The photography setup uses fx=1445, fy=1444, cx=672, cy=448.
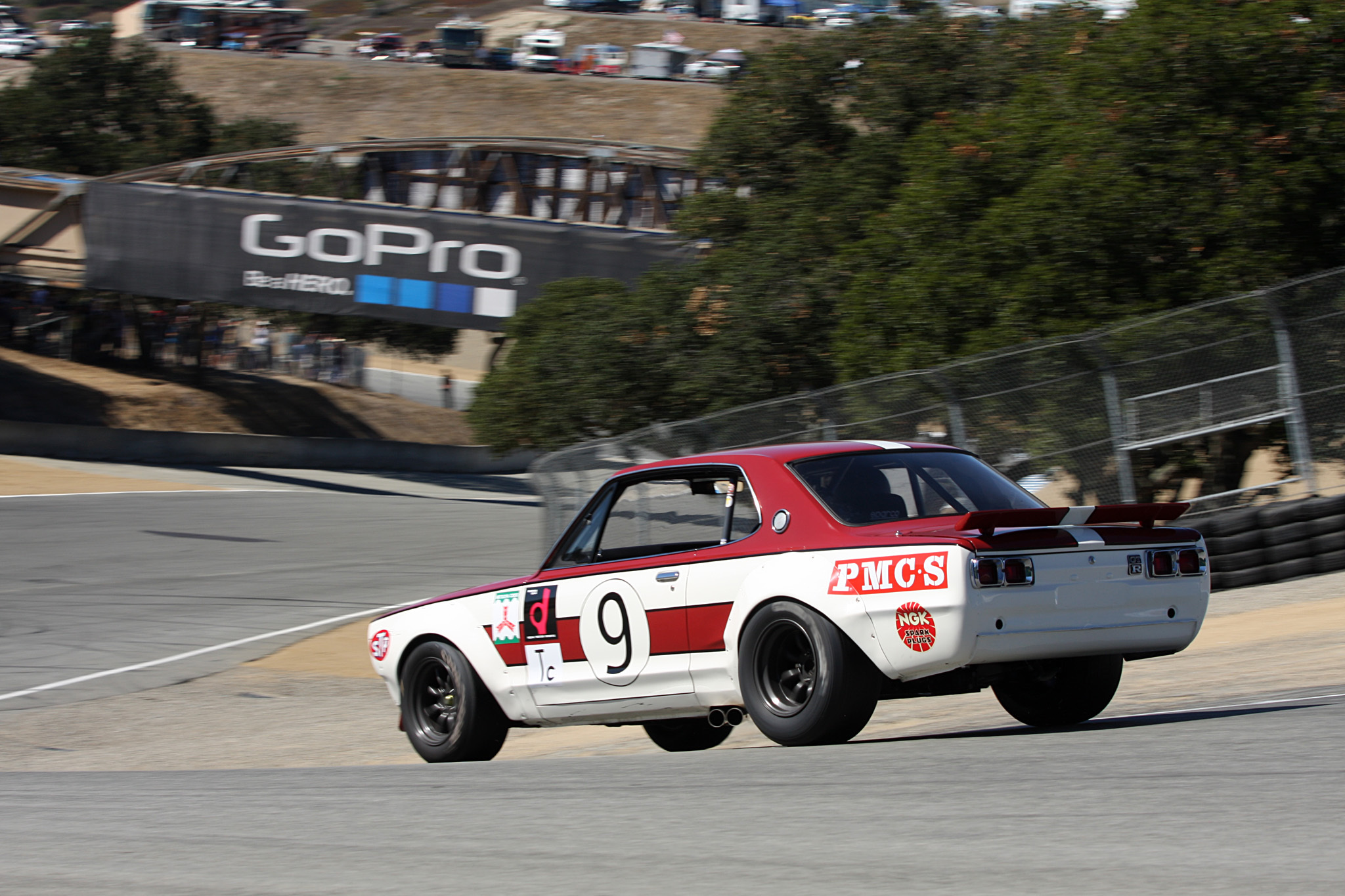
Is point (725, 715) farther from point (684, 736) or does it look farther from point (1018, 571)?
point (1018, 571)

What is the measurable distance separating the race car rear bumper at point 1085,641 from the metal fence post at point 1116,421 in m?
5.91

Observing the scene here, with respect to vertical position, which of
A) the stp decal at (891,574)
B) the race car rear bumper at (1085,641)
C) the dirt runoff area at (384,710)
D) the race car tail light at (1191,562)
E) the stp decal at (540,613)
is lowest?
the dirt runoff area at (384,710)

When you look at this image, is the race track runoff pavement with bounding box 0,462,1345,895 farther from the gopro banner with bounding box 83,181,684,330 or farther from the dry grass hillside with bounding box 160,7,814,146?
the dry grass hillside with bounding box 160,7,814,146

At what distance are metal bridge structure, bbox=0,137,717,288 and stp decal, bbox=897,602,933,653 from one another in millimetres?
32809

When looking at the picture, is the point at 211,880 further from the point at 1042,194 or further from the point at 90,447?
the point at 90,447

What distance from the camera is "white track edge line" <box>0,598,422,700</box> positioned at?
1247 cm

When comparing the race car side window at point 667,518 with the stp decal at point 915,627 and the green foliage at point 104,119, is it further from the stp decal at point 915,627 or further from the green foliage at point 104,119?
the green foliage at point 104,119

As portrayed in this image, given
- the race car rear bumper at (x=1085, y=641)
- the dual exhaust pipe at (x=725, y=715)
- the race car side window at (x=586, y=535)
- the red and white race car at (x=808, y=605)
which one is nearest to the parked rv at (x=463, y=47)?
the red and white race car at (x=808, y=605)

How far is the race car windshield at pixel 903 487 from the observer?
6469 millimetres

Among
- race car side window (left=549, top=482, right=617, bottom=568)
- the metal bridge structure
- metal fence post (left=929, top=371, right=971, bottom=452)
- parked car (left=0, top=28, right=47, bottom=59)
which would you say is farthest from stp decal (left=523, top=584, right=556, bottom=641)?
parked car (left=0, top=28, right=47, bottom=59)

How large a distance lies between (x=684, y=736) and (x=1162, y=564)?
2.93 metres

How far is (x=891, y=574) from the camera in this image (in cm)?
586

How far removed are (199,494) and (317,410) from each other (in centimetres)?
2174

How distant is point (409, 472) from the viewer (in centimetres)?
4725
